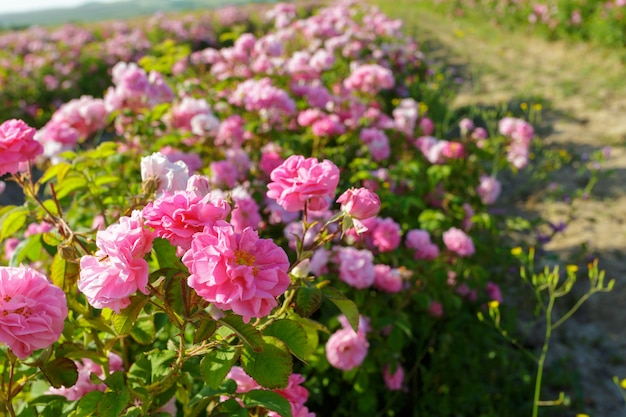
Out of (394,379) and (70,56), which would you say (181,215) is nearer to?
(394,379)

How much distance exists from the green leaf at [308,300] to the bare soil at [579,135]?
79.3 inches

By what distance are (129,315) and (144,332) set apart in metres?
0.32

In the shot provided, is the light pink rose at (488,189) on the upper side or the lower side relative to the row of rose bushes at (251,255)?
lower

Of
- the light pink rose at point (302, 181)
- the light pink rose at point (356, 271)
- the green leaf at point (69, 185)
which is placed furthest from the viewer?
the light pink rose at point (356, 271)

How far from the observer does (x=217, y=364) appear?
0.92 meters

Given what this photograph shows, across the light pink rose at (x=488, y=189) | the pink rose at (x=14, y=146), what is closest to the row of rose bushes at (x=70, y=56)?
the light pink rose at (x=488, y=189)

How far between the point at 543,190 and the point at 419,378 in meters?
2.62

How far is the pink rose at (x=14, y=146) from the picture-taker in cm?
110

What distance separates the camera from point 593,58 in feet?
25.0

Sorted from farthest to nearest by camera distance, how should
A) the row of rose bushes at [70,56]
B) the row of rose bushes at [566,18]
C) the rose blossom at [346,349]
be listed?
the row of rose bushes at [566,18] < the row of rose bushes at [70,56] < the rose blossom at [346,349]

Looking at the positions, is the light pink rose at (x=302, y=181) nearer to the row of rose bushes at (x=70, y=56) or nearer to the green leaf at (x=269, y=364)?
the green leaf at (x=269, y=364)

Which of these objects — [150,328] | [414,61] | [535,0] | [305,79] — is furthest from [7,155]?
[535,0]

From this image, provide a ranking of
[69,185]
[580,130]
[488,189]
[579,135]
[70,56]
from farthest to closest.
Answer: [70,56] → [580,130] → [579,135] → [488,189] → [69,185]

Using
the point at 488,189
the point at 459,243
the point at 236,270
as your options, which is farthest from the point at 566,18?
the point at 236,270
